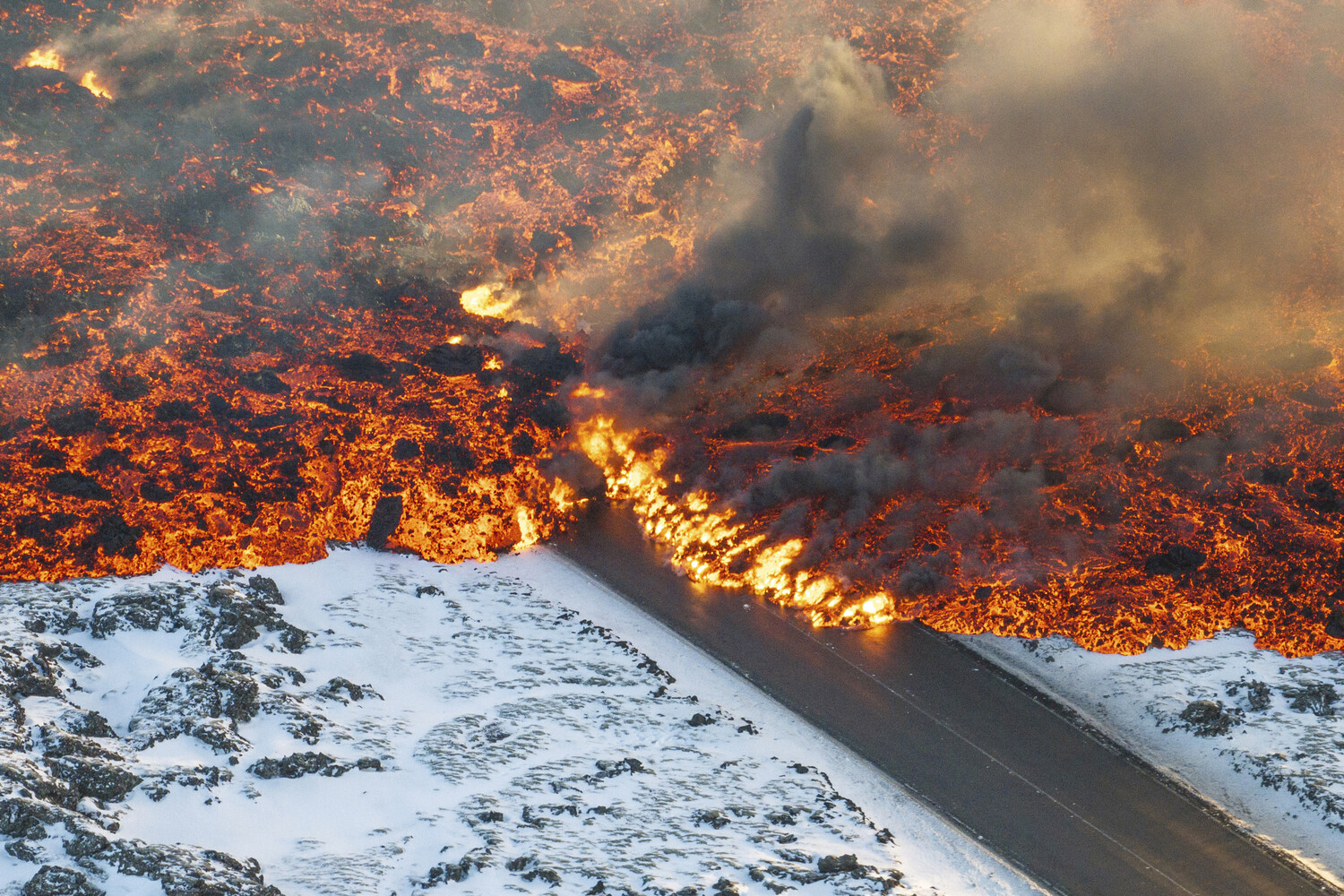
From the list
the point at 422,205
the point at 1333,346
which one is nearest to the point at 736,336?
the point at 422,205

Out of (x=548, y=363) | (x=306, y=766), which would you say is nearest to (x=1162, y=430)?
(x=548, y=363)

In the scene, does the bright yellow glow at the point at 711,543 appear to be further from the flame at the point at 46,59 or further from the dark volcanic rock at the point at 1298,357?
the flame at the point at 46,59

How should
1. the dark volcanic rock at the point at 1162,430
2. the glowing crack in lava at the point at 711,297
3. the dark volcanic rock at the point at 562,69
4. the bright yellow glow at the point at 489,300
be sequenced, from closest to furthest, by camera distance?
the glowing crack in lava at the point at 711,297 < the dark volcanic rock at the point at 1162,430 < the bright yellow glow at the point at 489,300 < the dark volcanic rock at the point at 562,69

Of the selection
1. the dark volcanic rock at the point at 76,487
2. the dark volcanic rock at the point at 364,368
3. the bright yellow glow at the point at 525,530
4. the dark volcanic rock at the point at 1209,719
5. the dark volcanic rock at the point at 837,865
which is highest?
the dark volcanic rock at the point at 364,368

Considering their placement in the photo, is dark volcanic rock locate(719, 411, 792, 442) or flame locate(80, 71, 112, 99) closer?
dark volcanic rock locate(719, 411, 792, 442)

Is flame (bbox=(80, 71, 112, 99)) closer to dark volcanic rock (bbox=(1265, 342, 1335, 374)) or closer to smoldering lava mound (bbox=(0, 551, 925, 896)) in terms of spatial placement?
smoldering lava mound (bbox=(0, 551, 925, 896))

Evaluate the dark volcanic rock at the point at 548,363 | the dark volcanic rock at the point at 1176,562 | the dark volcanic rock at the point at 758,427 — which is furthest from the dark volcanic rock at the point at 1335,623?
the dark volcanic rock at the point at 548,363

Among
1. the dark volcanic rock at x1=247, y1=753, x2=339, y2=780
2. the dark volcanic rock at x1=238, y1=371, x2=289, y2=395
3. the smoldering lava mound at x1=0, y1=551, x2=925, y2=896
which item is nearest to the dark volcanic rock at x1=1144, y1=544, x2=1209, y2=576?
the smoldering lava mound at x1=0, y1=551, x2=925, y2=896
